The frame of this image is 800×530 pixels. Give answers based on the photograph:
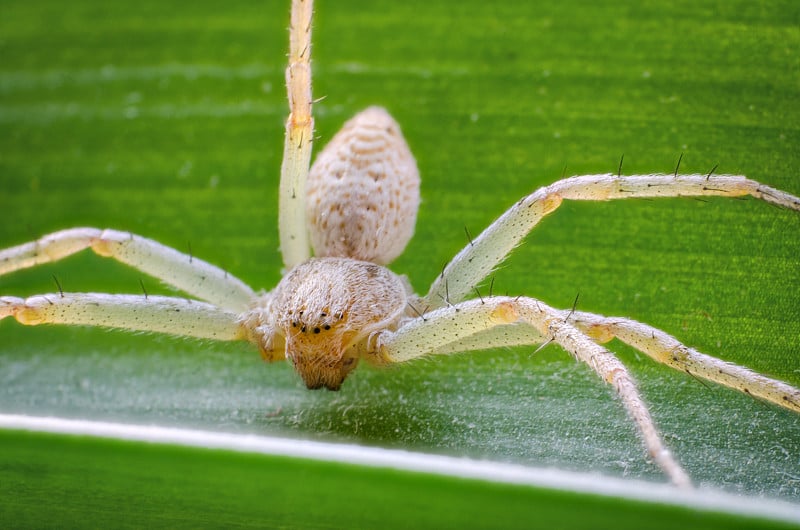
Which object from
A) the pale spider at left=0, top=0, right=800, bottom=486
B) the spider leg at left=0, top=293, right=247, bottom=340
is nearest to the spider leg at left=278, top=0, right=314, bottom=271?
the pale spider at left=0, top=0, right=800, bottom=486

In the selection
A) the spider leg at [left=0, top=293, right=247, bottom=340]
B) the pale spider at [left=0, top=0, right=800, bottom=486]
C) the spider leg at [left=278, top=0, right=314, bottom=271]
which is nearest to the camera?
the pale spider at [left=0, top=0, right=800, bottom=486]

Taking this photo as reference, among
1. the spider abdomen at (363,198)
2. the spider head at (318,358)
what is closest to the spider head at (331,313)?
the spider head at (318,358)

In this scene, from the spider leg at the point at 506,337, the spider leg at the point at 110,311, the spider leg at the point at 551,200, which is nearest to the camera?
the spider leg at the point at 506,337

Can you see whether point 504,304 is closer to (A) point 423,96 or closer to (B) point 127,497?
A: (B) point 127,497

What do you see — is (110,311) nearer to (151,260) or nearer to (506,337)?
(151,260)

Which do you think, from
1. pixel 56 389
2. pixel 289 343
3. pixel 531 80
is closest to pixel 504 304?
pixel 289 343

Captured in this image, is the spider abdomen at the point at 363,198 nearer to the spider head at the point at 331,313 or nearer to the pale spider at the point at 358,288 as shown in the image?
the pale spider at the point at 358,288

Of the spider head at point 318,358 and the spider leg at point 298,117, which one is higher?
the spider leg at point 298,117

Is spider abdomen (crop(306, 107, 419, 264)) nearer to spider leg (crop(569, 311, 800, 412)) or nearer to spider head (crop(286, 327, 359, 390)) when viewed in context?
spider head (crop(286, 327, 359, 390))

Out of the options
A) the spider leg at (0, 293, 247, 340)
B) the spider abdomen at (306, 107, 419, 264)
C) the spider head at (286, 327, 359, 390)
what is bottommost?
the spider head at (286, 327, 359, 390)
